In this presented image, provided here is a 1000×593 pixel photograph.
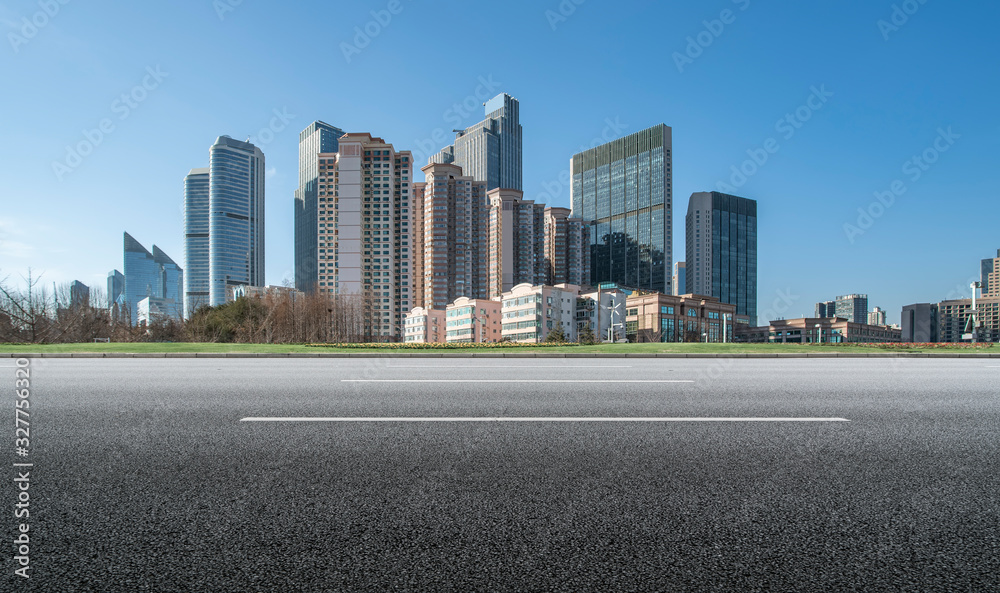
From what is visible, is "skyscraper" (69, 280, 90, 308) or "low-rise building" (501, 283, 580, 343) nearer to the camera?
"skyscraper" (69, 280, 90, 308)

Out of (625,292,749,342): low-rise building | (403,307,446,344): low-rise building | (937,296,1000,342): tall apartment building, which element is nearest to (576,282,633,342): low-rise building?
(625,292,749,342): low-rise building

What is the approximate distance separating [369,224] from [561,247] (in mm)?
59325

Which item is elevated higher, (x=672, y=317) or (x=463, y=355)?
(x=463, y=355)

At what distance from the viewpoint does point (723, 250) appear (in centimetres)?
19162

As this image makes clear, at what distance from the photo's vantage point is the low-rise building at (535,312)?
90562 millimetres

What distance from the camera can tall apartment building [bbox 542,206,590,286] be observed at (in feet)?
455

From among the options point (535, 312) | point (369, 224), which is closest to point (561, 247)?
point (535, 312)

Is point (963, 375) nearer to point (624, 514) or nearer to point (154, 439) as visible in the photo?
point (624, 514)

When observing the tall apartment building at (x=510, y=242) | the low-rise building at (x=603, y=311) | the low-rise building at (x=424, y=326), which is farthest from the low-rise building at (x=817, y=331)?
the low-rise building at (x=424, y=326)

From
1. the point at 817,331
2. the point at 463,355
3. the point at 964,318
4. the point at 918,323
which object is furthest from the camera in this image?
the point at 817,331

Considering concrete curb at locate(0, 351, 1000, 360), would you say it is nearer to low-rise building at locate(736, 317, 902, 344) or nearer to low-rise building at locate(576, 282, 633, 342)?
low-rise building at locate(576, 282, 633, 342)

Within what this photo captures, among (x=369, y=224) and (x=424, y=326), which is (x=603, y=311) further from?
(x=369, y=224)

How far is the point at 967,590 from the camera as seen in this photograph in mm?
1569

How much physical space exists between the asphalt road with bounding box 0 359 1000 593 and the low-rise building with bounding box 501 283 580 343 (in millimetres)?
84453
